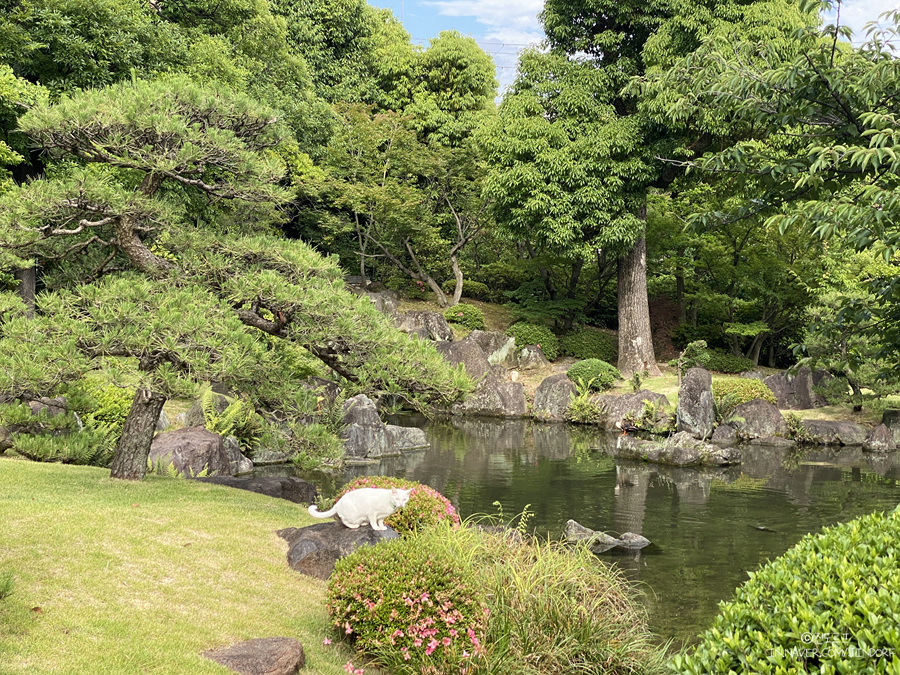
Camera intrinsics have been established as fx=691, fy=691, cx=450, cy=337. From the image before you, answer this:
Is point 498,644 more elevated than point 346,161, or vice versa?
point 346,161

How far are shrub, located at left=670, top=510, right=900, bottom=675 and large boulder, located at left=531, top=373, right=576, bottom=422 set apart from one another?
62.4 feet

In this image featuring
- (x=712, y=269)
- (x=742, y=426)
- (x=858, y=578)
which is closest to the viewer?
(x=858, y=578)

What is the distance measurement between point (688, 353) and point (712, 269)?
3.92 metres

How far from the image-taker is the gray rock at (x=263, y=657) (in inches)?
174

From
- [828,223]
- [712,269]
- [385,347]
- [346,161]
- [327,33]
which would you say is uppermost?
[327,33]

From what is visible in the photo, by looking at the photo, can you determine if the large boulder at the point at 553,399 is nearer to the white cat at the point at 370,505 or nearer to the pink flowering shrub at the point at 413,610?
the white cat at the point at 370,505

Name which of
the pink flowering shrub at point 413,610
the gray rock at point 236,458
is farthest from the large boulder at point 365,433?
the pink flowering shrub at point 413,610

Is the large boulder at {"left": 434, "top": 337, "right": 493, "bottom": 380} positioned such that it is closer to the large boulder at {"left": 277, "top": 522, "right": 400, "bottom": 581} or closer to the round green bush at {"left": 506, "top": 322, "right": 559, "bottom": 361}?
the round green bush at {"left": 506, "top": 322, "right": 559, "bottom": 361}

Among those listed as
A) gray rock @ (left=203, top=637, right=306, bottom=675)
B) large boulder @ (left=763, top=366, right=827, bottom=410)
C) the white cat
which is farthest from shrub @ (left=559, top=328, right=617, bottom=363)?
gray rock @ (left=203, top=637, right=306, bottom=675)

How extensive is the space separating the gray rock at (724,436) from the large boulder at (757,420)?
0.75 feet

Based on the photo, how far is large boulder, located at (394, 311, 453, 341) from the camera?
26.0 metres

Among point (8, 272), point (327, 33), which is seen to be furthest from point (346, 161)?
point (8, 272)

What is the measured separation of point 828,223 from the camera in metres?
4.34

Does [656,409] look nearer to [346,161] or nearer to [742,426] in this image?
[742,426]
